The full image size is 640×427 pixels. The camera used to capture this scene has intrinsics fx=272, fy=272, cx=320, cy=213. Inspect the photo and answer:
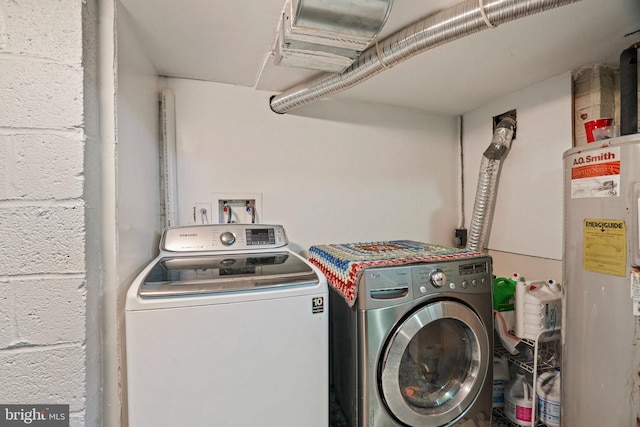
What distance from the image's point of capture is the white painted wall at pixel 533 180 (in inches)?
64.3

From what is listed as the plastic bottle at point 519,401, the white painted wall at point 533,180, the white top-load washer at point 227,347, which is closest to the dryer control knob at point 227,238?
the white top-load washer at point 227,347

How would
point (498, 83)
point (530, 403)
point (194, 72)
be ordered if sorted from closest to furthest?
point (530, 403), point (194, 72), point (498, 83)

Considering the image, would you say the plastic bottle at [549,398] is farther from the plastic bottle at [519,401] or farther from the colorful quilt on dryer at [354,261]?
the colorful quilt on dryer at [354,261]

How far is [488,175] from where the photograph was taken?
1.92 m

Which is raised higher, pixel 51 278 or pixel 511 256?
pixel 51 278

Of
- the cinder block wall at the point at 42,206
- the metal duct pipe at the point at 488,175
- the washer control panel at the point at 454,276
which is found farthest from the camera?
the metal duct pipe at the point at 488,175

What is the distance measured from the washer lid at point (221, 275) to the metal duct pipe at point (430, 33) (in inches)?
38.7

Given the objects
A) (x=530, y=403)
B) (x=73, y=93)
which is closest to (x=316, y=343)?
(x=73, y=93)

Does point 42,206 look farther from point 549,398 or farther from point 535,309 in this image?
point 549,398

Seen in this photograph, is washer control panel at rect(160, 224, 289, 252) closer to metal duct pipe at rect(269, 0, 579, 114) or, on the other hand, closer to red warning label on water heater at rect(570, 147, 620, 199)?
metal duct pipe at rect(269, 0, 579, 114)

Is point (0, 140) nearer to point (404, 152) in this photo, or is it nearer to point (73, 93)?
point (73, 93)

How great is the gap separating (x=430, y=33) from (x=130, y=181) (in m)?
1.35

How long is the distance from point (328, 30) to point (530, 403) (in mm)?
2058

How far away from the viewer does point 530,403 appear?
4.74 feet
